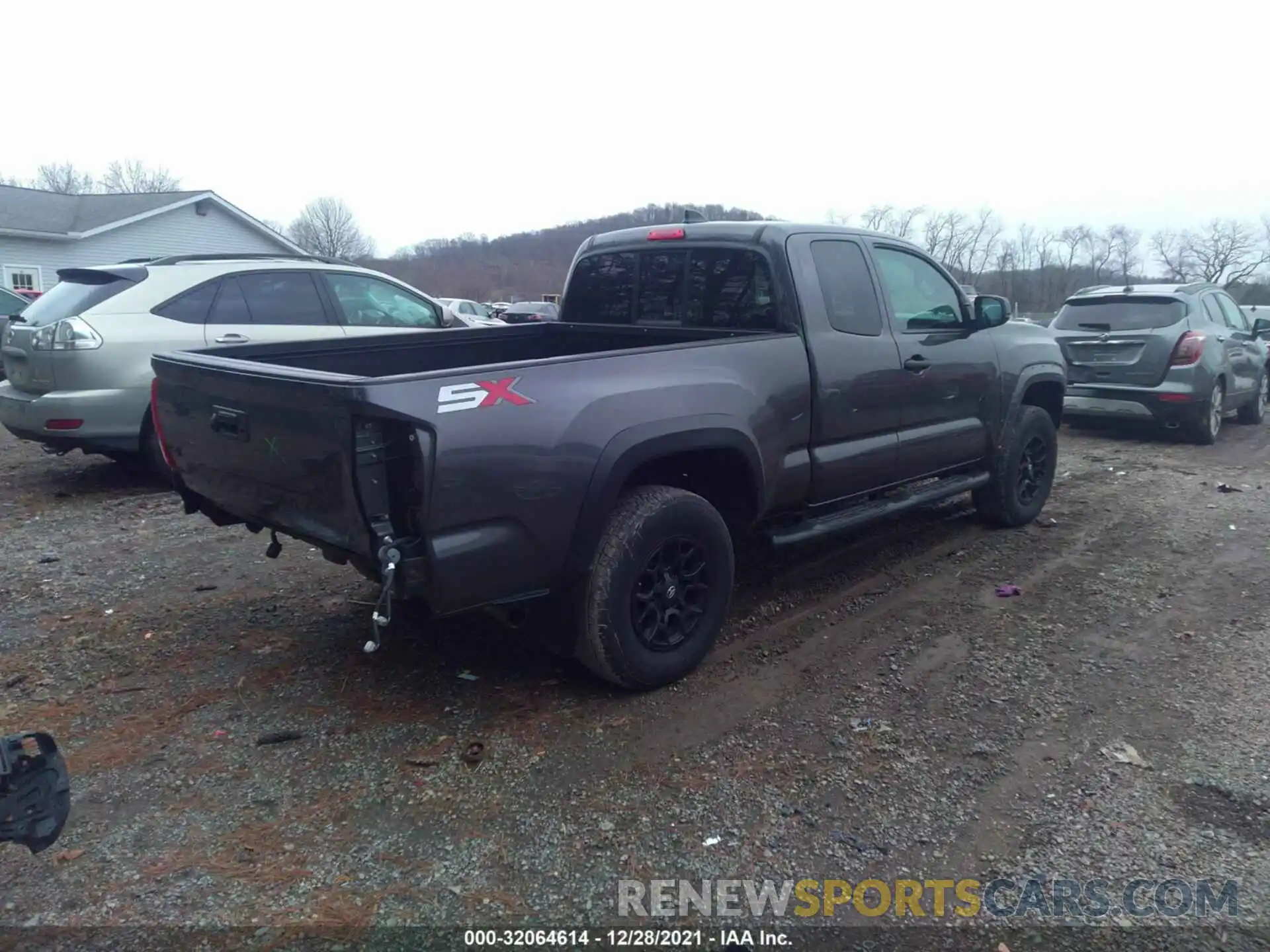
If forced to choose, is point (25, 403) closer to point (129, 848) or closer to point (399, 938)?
point (129, 848)

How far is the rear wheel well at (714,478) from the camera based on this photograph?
3.96 metres

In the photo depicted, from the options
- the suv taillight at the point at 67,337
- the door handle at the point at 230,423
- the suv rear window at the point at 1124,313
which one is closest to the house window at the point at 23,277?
the suv taillight at the point at 67,337

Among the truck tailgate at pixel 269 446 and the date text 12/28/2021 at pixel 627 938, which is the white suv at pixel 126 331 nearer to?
the truck tailgate at pixel 269 446

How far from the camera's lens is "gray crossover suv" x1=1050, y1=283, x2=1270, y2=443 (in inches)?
380

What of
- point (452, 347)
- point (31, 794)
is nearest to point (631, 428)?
point (452, 347)

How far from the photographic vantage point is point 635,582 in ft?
12.1

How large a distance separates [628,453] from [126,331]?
16.0ft

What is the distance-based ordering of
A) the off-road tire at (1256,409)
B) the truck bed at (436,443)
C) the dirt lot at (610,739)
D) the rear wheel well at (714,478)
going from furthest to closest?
the off-road tire at (1256,409), the rear wheel well at (714,478), the truck bed at (436,443), the dirt lot at (610,739)

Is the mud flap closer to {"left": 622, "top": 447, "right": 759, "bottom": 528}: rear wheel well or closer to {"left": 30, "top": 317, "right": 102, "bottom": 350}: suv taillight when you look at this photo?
{"left": 622, "top": 447, "right": 759, "bottom": 528}: rear wheel well

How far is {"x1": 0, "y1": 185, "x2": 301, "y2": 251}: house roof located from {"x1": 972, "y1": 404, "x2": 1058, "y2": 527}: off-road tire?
86.8 ft

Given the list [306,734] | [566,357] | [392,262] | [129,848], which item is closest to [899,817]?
[566,357]

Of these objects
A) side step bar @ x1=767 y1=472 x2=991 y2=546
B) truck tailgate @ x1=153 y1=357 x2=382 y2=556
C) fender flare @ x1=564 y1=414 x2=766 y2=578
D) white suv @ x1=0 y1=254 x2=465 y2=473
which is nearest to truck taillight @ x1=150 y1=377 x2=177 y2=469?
truck tailgate @ x1=153 y1=357 x2=382 y2=556

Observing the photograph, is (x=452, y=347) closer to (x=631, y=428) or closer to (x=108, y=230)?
(x=631, y=428)

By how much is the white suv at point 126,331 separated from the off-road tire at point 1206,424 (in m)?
8.49
